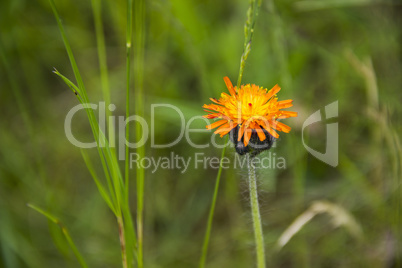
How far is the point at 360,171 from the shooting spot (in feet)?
6.58

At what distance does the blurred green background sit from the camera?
1827 mm

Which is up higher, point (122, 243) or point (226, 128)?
point (226, 128)

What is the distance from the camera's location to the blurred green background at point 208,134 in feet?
5.99

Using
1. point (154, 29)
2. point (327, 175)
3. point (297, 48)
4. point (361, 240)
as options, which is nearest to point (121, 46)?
point (154, 29)

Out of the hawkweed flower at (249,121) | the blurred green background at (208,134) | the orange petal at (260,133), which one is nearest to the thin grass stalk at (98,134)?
the hawkweed flower at (249,121)

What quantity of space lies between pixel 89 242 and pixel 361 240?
1.27 meters

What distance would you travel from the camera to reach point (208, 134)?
7.30 ft

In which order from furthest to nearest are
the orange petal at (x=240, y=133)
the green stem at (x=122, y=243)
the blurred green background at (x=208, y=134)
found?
the blurred green background at (x=208, y=134)
the green stem at (x=122, y=243)
the orange petal at (x=240, y=133)

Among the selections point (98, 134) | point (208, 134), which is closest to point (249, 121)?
point (98, 134)

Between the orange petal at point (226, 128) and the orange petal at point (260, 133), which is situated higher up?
the orange petal at point (226, 128)

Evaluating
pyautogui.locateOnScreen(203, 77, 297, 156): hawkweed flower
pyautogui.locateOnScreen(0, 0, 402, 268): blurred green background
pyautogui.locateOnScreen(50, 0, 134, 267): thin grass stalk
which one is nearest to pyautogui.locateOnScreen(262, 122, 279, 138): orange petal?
pyautogui.locateOnScreen(203, 77, 297, 156): hawkweed flower

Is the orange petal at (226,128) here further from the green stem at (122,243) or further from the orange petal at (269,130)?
the green stem at (122,243)

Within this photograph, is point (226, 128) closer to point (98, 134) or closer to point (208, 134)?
point (98, 134)

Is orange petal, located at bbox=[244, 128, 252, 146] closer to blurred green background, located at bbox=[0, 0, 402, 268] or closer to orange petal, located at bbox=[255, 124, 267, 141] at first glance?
orange petal, located at bbox=[255, 124, 267, 141]
